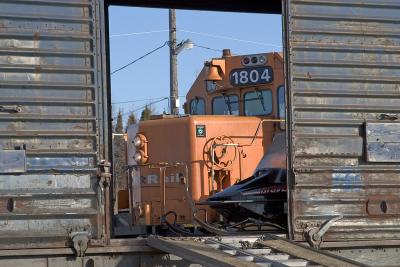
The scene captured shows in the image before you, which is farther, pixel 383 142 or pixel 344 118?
pixel 383 142

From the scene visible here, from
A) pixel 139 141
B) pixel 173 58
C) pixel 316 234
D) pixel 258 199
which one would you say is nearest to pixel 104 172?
pixel 316 234

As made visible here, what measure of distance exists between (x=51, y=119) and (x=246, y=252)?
207 cm

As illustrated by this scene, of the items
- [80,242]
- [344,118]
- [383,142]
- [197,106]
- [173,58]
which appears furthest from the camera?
[173,58]

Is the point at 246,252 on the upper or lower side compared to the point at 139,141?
lower

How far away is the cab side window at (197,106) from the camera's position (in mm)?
13758

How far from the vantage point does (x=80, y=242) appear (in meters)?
6.82

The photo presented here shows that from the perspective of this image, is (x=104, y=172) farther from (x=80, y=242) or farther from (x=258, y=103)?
(x=258, y=103)

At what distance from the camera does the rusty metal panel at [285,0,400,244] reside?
7598mm

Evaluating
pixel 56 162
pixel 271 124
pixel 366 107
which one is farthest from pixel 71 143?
pixel 271 124

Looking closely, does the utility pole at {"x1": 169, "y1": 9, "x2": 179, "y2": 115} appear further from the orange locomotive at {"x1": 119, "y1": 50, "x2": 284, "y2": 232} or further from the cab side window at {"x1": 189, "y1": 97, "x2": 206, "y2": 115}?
the orange locomotive at {"x1": 119, "y1": 50, "x2": 284, "y2": 232}

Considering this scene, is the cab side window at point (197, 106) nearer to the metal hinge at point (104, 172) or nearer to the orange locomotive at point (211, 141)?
the orange locomotive at point (211, 141)

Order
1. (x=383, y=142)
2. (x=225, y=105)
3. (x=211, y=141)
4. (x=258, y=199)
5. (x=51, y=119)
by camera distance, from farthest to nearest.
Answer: (x=225, y=105), (x=211, y=141), (x=258, y=199), (x=383, y=142), (x=51, y=119)

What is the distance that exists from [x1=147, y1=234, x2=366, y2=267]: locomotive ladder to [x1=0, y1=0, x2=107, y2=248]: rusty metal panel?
0.79 meters

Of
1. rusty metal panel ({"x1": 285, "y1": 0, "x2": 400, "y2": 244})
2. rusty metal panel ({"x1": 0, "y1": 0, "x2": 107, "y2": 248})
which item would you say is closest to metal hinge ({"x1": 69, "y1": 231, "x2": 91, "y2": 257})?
rusty metal panel ({"x1": 0, "y1": 0, "x2": 107, "y2": 248})
